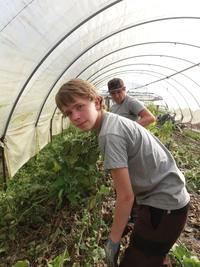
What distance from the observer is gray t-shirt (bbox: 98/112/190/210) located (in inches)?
73.4

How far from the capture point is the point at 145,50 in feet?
34.4

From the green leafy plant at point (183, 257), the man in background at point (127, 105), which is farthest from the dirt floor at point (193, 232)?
the man in background at point (127, 105)

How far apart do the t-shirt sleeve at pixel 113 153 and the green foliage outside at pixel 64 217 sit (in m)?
1.07

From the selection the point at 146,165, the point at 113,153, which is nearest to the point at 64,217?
the point at 146,165

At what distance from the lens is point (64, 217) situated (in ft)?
11.8

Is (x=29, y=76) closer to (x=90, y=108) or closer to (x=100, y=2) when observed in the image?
(x=100, y=2)

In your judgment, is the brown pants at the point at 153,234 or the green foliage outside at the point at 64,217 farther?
the green foliage outside at the point at 64,217

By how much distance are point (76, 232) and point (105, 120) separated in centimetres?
166

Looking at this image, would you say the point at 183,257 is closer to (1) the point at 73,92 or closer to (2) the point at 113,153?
(2) the point at 113,153

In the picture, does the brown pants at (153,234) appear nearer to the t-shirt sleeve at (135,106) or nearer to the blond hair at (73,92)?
the blond hair at (73,92)

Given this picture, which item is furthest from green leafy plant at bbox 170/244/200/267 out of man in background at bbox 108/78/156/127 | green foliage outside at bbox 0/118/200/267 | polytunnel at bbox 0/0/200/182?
polytunnel at bbox 0/0/200/182

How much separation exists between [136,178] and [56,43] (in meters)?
3.53

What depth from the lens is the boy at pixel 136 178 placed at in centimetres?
185

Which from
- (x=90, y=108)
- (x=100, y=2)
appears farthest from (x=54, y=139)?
(x=90, y=108)
